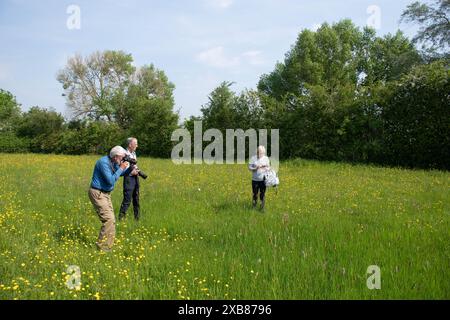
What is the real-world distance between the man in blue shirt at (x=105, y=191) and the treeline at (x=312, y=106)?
18.0 meters

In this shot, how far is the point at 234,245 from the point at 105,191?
8.54 ft

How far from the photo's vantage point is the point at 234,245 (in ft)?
22.8

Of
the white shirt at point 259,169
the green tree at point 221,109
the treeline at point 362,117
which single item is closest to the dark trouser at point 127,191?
the white shirt at point 259,169

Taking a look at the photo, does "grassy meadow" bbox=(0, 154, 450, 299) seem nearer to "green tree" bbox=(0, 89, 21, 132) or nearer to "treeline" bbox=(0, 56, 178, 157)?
"treeline" bbox=(0, 56, 178, 157)

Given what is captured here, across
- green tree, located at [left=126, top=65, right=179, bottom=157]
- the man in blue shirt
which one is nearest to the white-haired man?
the man in blue shirt

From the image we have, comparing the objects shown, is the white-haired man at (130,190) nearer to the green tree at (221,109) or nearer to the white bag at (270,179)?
the white bag at (270,179)

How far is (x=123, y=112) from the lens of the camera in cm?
5719

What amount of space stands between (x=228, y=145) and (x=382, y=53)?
30831 mm

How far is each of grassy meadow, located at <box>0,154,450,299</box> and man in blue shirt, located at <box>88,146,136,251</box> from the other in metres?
0.30

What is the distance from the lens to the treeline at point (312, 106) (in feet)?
68.7

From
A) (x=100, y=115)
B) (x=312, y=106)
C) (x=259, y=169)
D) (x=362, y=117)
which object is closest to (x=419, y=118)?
(x=362, y=117)

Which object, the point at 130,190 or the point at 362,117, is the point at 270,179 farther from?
the point at 362,117

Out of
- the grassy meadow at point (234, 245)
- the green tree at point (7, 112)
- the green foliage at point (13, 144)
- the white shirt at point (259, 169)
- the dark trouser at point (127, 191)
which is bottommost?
the grassy meadow at point (234, 245)

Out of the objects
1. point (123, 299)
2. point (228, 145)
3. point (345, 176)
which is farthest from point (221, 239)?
point (228, 145)
